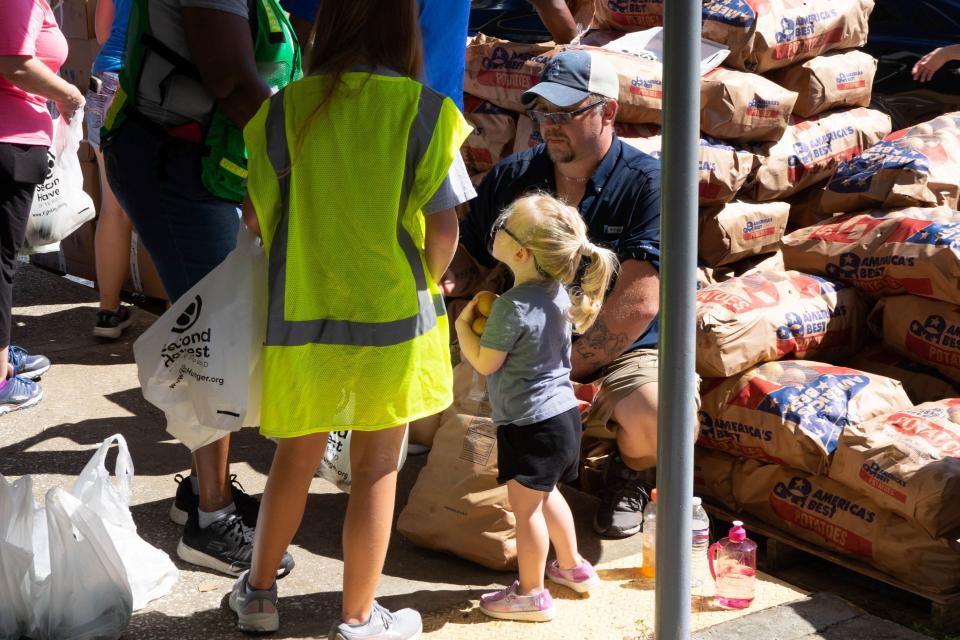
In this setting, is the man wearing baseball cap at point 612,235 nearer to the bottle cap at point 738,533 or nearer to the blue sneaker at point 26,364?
the bottle cap at point 738,533

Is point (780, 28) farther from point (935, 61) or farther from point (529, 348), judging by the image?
point (529, 348)

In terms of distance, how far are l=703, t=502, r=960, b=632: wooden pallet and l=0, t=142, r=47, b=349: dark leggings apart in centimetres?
272

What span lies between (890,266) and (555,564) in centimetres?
172

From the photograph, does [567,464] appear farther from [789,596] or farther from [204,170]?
[204,170]

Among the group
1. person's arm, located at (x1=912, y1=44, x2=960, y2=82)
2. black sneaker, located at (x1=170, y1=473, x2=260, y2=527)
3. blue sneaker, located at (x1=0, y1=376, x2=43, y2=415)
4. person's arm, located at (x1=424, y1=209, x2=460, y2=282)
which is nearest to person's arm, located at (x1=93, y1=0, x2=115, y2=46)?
blue sneaker, located at (x1=0, y1=376, x2=43, y2=415)

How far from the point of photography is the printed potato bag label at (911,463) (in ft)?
11.8

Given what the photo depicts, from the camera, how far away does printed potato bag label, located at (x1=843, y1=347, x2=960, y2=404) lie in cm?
431

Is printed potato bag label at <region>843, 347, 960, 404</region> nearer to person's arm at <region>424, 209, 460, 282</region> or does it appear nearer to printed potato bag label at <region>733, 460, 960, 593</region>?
printed potato bag label at <region>733, 460, 960, 593</region>

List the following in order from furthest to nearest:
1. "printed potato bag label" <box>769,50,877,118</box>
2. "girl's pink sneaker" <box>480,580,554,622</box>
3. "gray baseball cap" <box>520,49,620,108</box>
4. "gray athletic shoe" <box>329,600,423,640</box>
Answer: "printed potato bag label" <box>769,50,877,118</box> → "gray baseball cap" <box>520,49,620,108</box> → "girl's pink sneaker" <box>480,580,554,622</box> → "gray athletic shoe" <box>329,600,423,640</box>

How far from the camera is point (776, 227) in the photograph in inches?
199

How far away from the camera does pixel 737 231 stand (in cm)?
487

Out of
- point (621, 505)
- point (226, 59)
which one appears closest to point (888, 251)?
point (621, 505)

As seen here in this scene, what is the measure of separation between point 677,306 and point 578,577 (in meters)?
1.51

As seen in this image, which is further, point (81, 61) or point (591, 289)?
point (81, 61)
